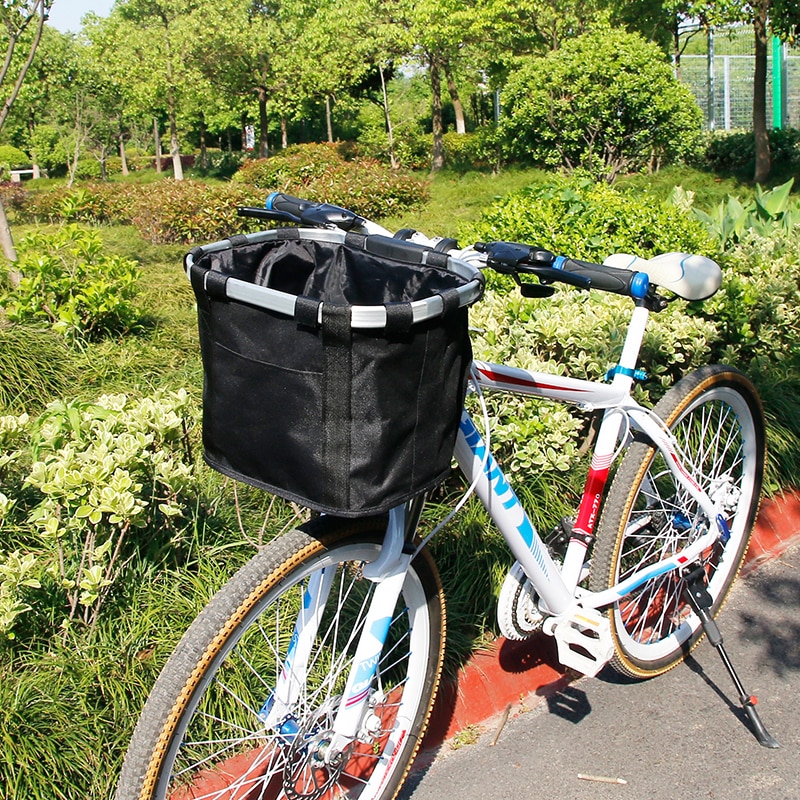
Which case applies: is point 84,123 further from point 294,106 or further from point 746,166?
point 746,166

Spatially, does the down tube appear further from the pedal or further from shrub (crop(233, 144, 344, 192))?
shrub (crop(233, 144, 344, 192))

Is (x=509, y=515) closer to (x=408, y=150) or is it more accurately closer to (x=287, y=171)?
(x=287, y=171)

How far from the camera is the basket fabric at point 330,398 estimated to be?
178cm

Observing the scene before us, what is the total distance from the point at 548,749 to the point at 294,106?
1162 inches

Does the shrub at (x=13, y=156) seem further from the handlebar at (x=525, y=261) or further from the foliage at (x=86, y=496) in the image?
the handlebar at (x=525, y=261)

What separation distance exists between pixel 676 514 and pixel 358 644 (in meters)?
1.41

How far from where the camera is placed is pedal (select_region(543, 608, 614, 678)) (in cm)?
277

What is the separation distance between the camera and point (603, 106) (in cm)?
1287

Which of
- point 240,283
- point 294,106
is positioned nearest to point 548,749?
point 240,283

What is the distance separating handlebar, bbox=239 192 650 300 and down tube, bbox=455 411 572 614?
38 centimetres

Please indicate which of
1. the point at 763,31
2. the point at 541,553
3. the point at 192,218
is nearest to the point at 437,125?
the point at 763,31

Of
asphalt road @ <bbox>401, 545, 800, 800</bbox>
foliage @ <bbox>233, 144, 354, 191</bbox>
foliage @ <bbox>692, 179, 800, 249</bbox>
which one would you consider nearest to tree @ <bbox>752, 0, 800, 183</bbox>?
foliage @ <bbox>233, 144, 354, 191</bbox>

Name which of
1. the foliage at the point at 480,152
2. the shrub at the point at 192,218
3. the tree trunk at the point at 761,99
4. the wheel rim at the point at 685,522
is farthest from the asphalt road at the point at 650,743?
the foliage at the point at 480,152

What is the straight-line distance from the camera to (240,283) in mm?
1810
